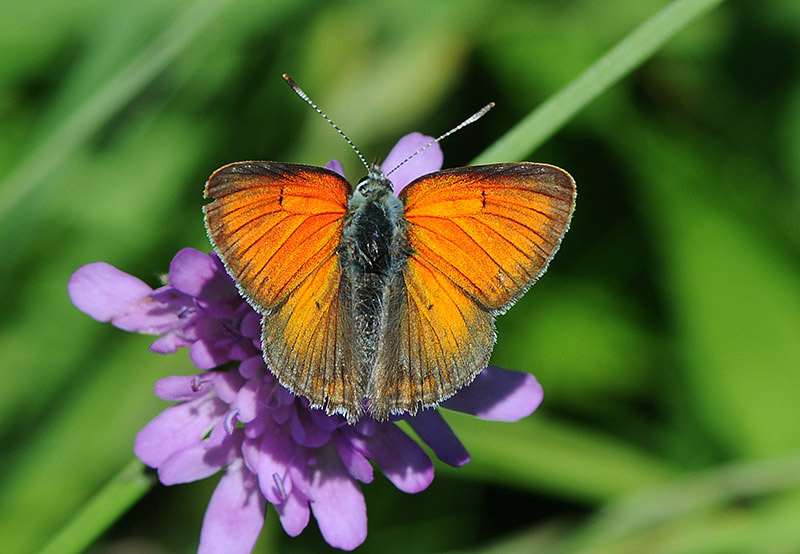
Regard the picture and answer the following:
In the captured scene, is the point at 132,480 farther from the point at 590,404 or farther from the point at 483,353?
the point at 590,404

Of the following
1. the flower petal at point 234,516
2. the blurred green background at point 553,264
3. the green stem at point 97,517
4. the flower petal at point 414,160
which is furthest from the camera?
the blurred green background at point 553,264

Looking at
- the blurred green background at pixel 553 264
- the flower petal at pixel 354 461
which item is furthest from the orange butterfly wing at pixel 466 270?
the blurred green background at pixel 553 264

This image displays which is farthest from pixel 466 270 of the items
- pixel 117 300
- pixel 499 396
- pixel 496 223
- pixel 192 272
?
pixel 117 300

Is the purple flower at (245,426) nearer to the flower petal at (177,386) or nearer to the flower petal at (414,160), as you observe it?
the flower petal at (177,386)

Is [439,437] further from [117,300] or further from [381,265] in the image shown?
[117,300]

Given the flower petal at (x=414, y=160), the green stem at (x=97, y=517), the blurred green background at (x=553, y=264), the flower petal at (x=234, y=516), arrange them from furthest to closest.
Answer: the blurred green background at (x=553, y=264) → the flower petal at (x=414, y=160) → the flower petal at (x=234, y=516) → the green stem at (x=97, y=517)

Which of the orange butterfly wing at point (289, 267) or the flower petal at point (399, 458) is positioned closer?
the orange butterfly wing at point (289, 267)
